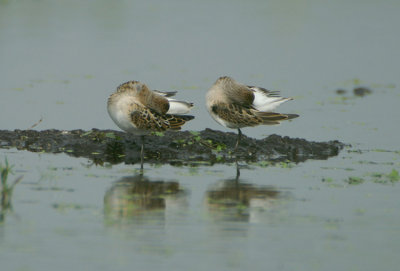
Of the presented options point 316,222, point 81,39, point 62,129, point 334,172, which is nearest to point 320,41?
point 81,39

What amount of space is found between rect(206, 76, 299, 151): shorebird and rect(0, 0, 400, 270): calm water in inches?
48.4

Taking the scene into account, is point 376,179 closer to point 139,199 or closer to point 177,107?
point 139,199

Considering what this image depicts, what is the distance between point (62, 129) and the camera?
15.4m

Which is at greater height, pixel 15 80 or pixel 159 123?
pixel 15 80

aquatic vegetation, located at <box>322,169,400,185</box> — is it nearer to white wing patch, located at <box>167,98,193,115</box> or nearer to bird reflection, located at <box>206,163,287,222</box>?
bird reflection, located at <box>206,163,287,222</box>

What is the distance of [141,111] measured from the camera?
42.4ft

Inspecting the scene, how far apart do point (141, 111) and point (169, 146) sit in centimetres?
100

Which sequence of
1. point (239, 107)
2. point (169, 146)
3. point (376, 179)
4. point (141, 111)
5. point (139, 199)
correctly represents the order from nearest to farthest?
point (139, 199) → point (376, 179) → point (141, 111) → point (169, 146) → point (239, 107)

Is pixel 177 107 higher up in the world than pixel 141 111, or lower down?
higher up

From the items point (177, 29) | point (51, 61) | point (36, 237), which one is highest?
point (177, 29)

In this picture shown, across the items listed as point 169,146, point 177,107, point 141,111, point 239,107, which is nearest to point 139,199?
point 141,111

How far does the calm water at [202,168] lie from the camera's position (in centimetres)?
854

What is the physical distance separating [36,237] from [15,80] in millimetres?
12275

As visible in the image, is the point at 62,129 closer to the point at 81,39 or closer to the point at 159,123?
the point at 159,123
